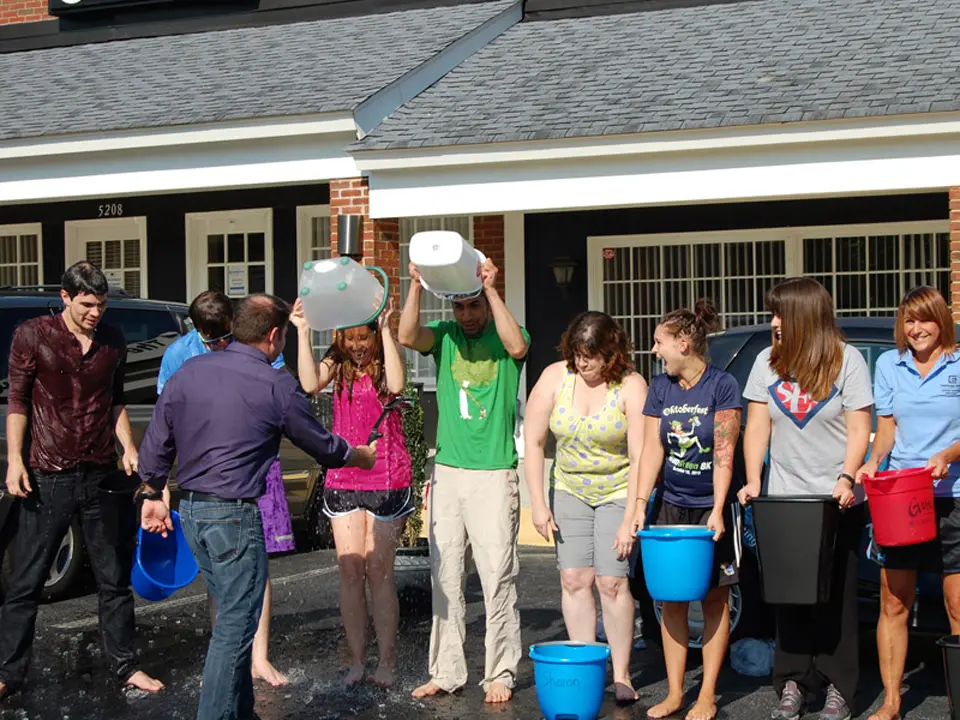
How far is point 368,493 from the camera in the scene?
678 cm

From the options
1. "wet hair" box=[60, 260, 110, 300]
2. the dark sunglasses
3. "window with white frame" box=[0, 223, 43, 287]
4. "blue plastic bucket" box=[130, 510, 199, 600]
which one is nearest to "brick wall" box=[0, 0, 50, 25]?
"window with white frame" box=[0, 223, 43, 287]

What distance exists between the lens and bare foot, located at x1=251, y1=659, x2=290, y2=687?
22.7 ft

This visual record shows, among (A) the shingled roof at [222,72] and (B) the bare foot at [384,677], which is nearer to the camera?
(B) the bare foot at [384,677]

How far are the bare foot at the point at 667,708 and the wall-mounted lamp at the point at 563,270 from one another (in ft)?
30.8

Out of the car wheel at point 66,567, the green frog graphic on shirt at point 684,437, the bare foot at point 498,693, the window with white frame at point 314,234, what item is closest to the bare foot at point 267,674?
the bare foot at point 498,693

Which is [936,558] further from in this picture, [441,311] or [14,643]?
[441,311]

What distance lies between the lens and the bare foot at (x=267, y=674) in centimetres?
691

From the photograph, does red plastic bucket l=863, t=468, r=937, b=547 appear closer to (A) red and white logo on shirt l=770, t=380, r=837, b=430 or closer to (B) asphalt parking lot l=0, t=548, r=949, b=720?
(A) red and white logo on shirt l=770, t=380, r=837, b=430

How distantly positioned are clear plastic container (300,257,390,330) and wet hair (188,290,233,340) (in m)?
0.54

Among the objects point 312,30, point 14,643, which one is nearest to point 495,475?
point 14,643

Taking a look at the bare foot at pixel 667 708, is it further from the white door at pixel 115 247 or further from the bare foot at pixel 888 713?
the white door at pixel 115 247

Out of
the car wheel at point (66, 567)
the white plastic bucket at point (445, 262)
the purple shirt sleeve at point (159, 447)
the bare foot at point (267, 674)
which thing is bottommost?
the car wheel at point (66, 567)

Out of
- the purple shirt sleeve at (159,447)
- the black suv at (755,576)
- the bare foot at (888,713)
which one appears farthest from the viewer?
the black suv at (755,576)

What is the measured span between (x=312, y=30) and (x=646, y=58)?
429 centimetres
